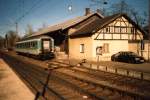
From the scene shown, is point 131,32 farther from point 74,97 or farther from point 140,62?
point 74,97

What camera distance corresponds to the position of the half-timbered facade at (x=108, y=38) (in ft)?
92.4

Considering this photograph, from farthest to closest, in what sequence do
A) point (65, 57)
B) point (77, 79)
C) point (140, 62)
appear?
point (65, 57), point (140, 62), point (77, 79)

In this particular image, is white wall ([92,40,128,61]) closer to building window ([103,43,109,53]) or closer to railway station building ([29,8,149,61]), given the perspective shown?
railway station building ([29,8,149,61])

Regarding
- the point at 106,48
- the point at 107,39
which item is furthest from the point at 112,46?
the point at 107,39

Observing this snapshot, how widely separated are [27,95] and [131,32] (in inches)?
954

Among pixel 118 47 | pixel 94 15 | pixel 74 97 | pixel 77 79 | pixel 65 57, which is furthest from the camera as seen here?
pixel 94 15

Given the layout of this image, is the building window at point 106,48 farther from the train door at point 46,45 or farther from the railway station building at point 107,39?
the train door at point 46,45

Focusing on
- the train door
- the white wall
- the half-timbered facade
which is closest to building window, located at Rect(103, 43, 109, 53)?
the half-timbered facade

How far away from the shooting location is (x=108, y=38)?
95.7ft

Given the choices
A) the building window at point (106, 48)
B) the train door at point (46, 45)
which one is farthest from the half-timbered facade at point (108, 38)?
the train door at point (46, 45)

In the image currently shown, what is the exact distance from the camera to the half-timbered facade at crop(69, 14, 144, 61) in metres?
28.2

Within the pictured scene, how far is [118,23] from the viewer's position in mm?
30234

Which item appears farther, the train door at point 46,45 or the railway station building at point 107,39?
the train door at point 46,45

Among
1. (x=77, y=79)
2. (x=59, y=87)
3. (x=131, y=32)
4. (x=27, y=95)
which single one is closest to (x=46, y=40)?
(x=131, y=32)
